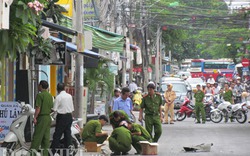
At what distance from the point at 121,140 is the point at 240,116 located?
55.7ft

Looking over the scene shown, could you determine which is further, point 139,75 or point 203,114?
point 139,75

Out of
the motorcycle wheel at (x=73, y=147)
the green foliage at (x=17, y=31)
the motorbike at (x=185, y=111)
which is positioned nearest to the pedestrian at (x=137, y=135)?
the motorcycle wheel at (x=73, y=147)

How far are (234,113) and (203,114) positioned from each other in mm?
1629

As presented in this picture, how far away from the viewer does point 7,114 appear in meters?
16.9

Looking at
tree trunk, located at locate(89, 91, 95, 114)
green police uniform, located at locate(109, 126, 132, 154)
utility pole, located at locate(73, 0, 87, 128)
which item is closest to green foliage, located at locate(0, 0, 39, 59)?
green police uniform, located at locate(109, 126, 132, 154)

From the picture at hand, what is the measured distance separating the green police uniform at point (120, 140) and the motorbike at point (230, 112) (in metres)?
16.5

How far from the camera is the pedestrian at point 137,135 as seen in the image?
19.2m

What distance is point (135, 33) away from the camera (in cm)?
6350

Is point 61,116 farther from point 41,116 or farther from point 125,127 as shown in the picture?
point 125,127

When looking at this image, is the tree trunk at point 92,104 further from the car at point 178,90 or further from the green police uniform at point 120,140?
the car at point 178,90

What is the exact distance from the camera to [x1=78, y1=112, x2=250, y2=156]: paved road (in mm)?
20203

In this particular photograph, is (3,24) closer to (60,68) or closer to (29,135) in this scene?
(29,135)

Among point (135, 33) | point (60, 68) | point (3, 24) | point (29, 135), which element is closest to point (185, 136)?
point (60, 68)

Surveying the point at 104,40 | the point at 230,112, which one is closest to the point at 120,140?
the point at 104,40
